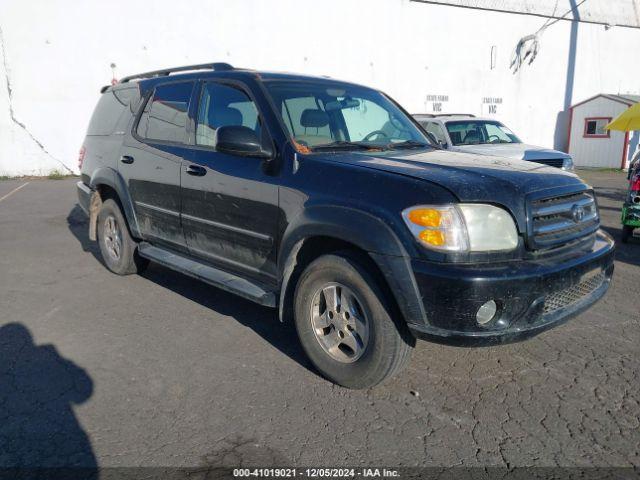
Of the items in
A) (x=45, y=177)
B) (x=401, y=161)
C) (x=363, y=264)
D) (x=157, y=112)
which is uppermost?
(x=157, y=112)

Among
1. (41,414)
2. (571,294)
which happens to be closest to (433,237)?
(571,294)

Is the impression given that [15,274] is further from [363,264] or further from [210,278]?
[363,264]

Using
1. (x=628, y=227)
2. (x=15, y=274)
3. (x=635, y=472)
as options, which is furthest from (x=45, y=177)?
(x=635, y=472)

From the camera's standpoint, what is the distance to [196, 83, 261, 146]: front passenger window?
12.8 feet

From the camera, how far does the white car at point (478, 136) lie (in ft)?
29.8

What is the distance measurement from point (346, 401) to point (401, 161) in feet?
4.96

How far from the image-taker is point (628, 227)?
7031 millimetres

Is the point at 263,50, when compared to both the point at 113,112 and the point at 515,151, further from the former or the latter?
the point at 113,112

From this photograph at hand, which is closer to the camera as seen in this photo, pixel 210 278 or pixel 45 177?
pixel 210 278

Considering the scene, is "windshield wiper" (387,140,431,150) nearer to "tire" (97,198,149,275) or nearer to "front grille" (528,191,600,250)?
"front grille" (528,191,600,250)

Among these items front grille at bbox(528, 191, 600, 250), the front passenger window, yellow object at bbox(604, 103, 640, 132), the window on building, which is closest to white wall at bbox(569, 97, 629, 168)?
the window on building

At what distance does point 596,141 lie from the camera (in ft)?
70.0

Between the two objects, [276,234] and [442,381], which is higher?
[276,234]

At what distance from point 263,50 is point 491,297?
1646 centimetres
